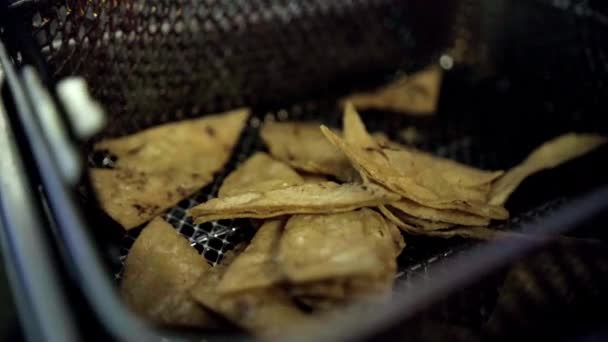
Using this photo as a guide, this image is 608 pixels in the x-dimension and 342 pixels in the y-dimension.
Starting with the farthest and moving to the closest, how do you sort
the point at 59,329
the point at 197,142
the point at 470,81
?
the point at 470,81 < the point at 197,142 < the point at 59,329

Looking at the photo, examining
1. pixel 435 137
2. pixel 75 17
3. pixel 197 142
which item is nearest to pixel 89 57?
pixel 75 17

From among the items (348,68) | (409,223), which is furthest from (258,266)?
(348,68)

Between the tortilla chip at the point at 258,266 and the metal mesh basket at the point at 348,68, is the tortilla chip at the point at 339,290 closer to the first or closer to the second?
the tortilla chip at the point at 258,266

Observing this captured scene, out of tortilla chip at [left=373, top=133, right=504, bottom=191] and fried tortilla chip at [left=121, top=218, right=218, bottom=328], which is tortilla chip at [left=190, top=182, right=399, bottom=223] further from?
tortilla chip at [left=373, top=133, right=504, bottom=191]

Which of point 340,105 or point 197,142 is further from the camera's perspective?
point 340,105

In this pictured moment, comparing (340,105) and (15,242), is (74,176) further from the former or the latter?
(340,105)

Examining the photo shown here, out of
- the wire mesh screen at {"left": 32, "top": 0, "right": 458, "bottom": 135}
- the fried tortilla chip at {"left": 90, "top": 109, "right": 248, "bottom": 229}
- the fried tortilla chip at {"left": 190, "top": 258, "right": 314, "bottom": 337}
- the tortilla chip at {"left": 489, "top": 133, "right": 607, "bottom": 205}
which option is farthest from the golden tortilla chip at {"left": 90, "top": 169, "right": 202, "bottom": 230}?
the tortilla chip at {"left": 489, "top": 133, "right": 607, "bottom": 205}

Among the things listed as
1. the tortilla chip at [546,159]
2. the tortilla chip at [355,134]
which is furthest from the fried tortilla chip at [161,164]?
the tortilla chip at [546,159]
